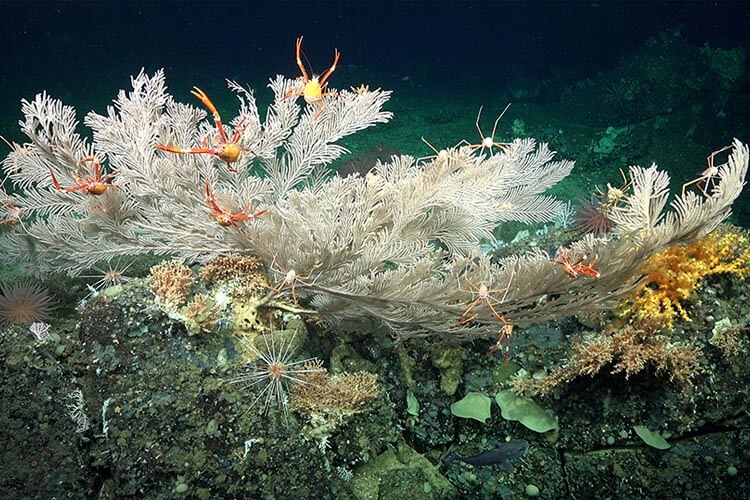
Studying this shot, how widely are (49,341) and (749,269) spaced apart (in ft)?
16.5

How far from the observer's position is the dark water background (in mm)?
12438

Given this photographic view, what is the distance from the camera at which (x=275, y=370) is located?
8.84 ft

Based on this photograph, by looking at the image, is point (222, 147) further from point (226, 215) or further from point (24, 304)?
point (24, 304)

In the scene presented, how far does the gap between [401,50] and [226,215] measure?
119 feet

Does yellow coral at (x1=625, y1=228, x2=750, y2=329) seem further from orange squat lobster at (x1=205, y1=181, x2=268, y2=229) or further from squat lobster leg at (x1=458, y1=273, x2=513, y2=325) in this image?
orange squat lobster at (x1=205, y1=181, x2=268, y2=229)

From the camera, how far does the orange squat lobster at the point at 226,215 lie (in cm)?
245

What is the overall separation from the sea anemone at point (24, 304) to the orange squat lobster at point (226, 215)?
220cm

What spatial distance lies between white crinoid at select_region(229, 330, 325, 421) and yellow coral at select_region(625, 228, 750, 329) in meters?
2.48

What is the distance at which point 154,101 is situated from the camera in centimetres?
291

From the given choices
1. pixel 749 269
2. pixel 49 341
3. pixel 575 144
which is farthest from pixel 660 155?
pixel 49 341

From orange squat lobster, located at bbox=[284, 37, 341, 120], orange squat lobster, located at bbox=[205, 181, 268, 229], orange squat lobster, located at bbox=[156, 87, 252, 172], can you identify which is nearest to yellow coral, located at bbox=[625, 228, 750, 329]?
orange squat lobster, located at bbox=[284, 37, 341, 120]

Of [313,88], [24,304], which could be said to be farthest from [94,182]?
[24,304]

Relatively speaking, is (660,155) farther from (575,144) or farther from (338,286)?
(338,286)

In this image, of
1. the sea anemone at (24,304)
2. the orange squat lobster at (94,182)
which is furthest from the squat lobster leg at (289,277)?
the sea anemone at (24,304)
